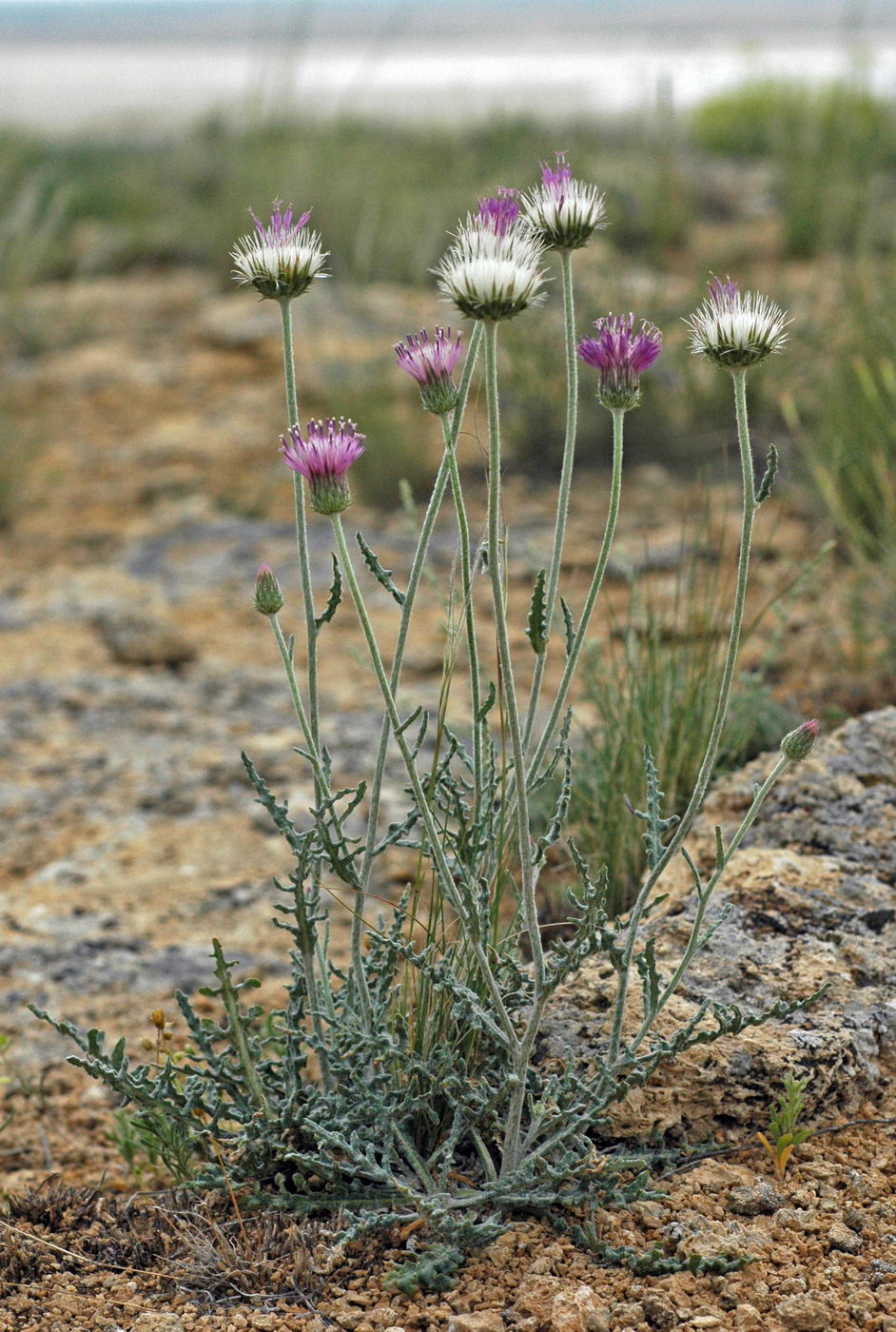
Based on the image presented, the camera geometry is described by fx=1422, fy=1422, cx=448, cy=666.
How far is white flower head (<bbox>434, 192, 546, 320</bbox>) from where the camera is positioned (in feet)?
4.66

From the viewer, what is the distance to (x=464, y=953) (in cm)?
194

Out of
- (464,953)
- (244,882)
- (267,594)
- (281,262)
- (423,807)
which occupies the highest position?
(281,262)

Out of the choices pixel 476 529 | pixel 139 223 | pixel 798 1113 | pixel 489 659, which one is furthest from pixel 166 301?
pixel 798 1113

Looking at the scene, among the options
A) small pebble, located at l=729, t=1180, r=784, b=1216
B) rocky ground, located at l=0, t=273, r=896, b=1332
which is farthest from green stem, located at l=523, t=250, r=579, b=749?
small pebble, located at l=729, t=1180, r=784, b=1216

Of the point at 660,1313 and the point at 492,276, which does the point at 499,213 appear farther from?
the point at 660,1313

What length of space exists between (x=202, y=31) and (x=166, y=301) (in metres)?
27.4

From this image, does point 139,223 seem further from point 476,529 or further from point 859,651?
point 859,651

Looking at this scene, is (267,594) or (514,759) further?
(267,594)

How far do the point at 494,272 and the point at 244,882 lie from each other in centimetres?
194

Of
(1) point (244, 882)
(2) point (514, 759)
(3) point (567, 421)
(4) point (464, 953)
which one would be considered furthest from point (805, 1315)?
(1) point (244, 882)

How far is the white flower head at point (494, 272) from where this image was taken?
1.42 meters

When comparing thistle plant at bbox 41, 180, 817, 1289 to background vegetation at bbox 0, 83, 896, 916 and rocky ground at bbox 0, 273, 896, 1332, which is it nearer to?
rocky ground at bbox 0, 273, 896, 1332

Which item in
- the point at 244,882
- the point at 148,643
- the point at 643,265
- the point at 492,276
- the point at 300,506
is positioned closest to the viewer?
the point at 492,276

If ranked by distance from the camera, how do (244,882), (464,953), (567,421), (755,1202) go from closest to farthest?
(567,421)
(755,1202)
(464,953)
(244,882)
